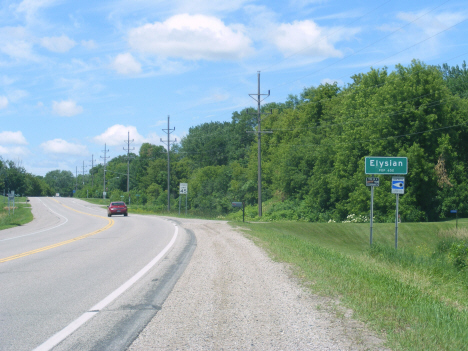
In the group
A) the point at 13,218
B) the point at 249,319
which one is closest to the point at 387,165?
the point at 249,319

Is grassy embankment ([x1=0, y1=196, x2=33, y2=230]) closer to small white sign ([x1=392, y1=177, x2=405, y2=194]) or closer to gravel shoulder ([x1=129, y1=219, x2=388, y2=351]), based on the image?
small white sign ([x1=392, y1=177, x2=405, y2=194])

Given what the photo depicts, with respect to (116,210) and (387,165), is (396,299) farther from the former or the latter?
(116,210)

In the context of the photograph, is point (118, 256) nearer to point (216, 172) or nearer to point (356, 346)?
point (356, 346)

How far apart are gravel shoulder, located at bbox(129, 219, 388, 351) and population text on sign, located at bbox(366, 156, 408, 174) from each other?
11159mm

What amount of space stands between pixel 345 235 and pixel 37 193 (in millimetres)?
181460

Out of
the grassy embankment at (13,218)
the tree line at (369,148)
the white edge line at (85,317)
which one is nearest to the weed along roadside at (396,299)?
the white edge line at (85,317)

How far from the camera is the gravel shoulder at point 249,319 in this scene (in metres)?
5.19

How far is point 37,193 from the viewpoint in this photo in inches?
7554

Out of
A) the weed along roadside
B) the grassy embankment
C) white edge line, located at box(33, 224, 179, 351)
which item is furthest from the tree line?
white edge line, located at box(33, 224, 179, 351)

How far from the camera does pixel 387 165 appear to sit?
→ 1955cm

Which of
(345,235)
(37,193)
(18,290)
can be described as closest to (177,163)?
(345,235)

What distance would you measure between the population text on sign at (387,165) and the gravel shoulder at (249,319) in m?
11.2

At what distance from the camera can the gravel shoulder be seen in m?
5.19

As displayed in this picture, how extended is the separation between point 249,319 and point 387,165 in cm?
1493
